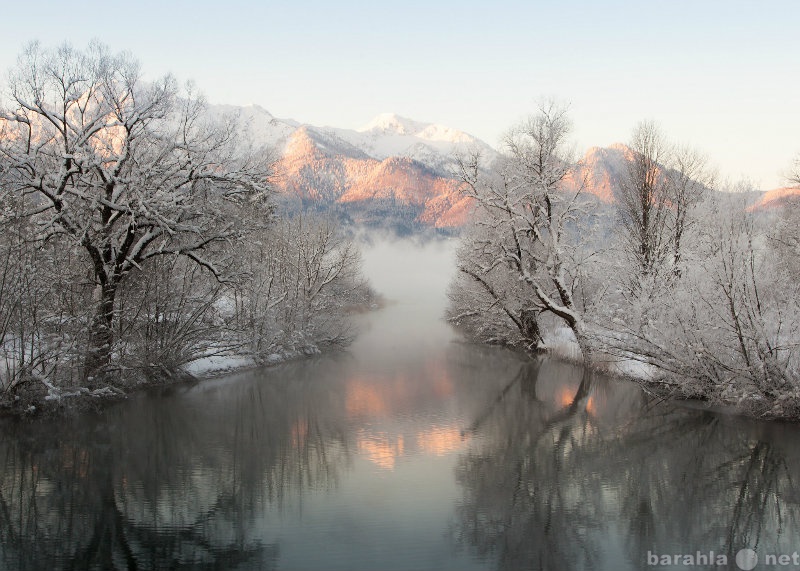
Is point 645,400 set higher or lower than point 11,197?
lower

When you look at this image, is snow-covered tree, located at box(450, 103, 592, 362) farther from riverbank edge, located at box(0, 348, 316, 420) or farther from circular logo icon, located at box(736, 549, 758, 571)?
circular logo icon, located at box(736, 549, 758, 571)

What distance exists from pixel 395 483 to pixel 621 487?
4.31 m

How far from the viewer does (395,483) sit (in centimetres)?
1316

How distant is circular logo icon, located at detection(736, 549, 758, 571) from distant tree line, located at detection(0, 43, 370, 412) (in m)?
14.9

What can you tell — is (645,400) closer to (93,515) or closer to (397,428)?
(397,428)

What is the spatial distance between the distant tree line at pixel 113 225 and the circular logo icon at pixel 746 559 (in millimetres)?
14881

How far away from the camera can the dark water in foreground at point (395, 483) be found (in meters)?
10.1

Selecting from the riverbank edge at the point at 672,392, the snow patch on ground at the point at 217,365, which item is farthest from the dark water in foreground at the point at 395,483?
the snow patch on ground at the point at 217,365

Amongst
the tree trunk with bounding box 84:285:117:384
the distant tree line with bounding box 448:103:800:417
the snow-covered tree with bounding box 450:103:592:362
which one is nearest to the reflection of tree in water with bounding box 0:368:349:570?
the tree trunk with bounding box 84:285:117:384

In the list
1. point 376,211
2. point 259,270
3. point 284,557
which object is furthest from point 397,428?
point 376,211

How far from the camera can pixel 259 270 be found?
29906 mm

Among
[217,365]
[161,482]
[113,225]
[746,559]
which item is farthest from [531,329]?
[746,559]

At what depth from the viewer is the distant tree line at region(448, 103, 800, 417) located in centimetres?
1770

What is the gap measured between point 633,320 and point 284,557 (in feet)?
51.0
